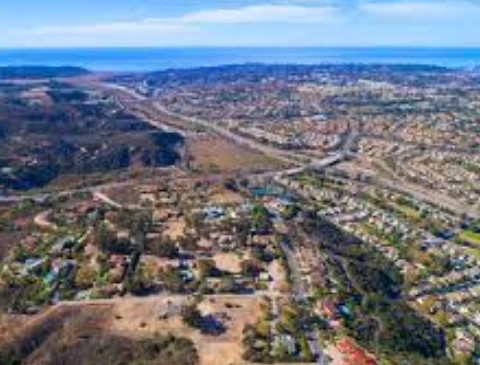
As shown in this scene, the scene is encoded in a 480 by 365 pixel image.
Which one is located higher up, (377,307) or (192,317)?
(192,317)

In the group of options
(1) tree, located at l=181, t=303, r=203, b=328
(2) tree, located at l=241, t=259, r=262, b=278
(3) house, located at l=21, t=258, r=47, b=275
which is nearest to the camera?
(1) tree, located at l=181, t=303, r=203, b=328

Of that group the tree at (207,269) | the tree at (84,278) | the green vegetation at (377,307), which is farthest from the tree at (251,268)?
the tree at (84,278)

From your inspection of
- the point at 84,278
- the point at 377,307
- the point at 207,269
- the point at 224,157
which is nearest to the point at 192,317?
the point at 207,269

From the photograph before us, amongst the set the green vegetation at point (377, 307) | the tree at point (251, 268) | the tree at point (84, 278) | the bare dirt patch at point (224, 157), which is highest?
the tree at point (84, 278)

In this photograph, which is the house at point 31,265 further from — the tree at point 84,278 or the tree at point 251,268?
the tree at point 251,268

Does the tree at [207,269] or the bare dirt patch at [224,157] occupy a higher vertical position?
the tree at [207,269]

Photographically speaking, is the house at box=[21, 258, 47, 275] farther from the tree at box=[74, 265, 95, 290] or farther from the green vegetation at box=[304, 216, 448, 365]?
the green vegetation at box=[304, 216, 448, 365]

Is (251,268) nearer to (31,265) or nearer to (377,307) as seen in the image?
(377,307)

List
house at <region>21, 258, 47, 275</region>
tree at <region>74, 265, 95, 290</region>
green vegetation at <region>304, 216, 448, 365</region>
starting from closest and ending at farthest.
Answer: green vegetation at <region>304, 216, 448, 365</region> → tree at <region>74, 265, 95, 290</region> → house at <region>21, 258, 47, 275</region>

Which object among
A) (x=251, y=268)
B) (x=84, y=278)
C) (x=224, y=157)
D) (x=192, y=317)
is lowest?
(x=224, y=157)

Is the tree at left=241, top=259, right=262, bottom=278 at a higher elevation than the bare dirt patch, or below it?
higher

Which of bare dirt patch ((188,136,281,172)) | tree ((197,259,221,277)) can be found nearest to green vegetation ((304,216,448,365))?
tree ((197,259,221,277))

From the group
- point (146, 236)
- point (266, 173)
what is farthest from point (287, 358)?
point (266, 173)
